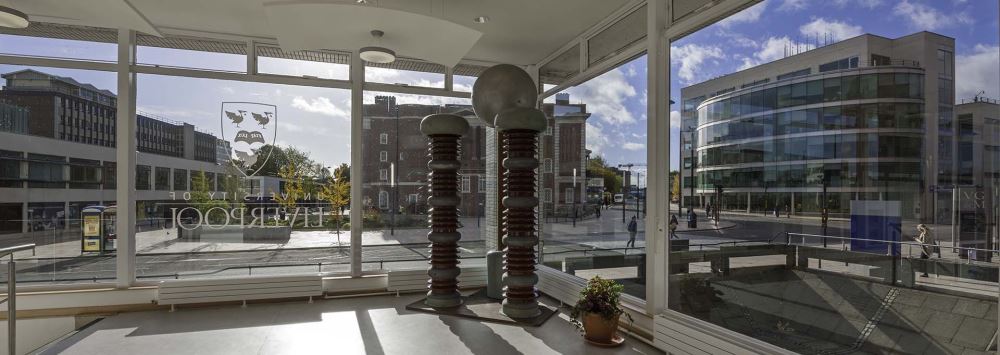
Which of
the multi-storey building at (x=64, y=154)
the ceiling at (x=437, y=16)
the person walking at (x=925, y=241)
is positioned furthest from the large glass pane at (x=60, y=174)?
the person walking at (x=925, y=241)

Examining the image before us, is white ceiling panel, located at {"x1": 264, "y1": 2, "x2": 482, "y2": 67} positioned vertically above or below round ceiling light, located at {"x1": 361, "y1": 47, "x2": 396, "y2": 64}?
above

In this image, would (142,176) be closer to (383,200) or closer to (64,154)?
(64,154)

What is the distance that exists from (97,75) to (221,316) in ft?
11.5

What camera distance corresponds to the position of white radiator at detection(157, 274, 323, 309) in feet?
19.6

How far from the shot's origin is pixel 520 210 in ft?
17.9

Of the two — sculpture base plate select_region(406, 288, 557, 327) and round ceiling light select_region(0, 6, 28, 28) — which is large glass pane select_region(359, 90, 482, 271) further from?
round ceiling light select_region(0, 6, 28, 28)

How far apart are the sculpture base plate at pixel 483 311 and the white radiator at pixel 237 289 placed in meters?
1.53

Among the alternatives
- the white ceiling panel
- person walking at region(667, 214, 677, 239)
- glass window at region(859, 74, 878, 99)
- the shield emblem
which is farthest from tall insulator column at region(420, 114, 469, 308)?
glass window at region(859, 74, 878, 99)

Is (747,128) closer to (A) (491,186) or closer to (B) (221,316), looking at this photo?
(A) (491,186)

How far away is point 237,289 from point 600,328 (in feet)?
15.3

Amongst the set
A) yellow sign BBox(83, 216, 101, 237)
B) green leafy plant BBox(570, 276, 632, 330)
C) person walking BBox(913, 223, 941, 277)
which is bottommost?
green leafy plant BBox(570, 276, 632, 330)

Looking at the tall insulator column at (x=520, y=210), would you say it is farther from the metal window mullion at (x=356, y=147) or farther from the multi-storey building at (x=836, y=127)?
the metal window mullion at (x=356, y=147)

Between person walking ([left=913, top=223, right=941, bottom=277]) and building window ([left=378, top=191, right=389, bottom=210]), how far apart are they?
6.10 meters

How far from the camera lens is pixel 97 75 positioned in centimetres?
604
